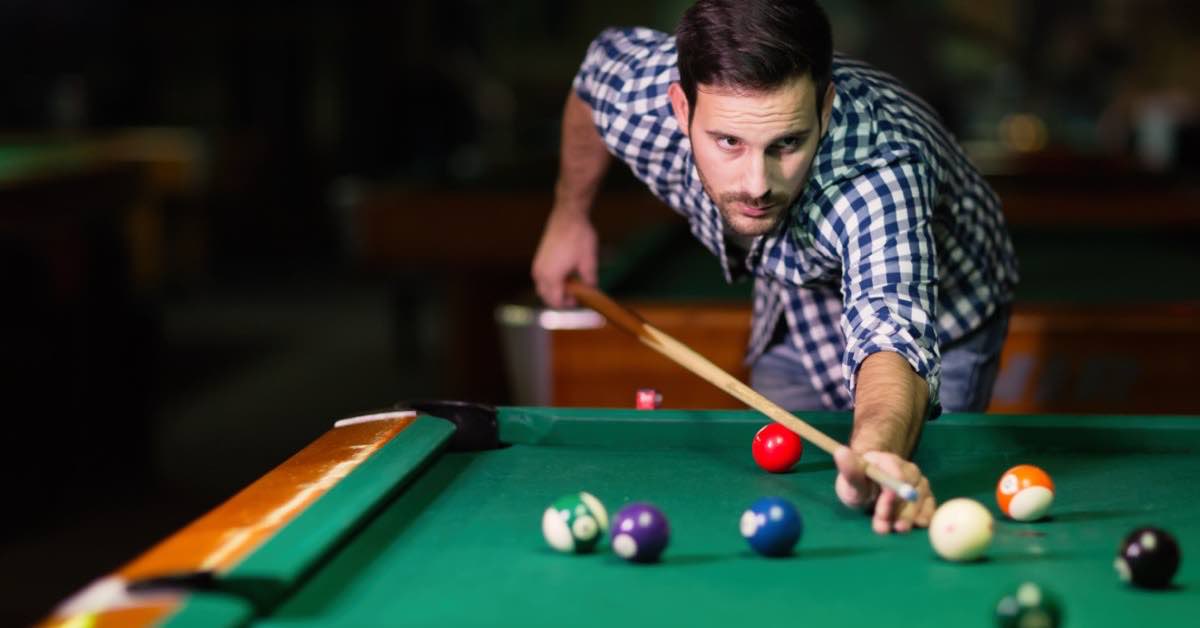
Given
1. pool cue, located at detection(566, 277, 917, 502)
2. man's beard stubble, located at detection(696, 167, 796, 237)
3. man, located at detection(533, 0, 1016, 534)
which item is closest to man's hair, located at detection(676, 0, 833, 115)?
man, located at detection(533, 0, 1016, 534)

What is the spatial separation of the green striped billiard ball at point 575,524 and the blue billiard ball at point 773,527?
0.14 m

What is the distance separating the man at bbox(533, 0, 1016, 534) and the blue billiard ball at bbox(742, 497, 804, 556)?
13 cm

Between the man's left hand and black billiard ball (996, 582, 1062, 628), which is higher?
black billiard ball (996, 582, 1062, 628)

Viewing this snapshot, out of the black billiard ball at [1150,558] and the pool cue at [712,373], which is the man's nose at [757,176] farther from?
the black billiard ball at [1150,558]

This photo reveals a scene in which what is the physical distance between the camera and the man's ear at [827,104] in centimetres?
175

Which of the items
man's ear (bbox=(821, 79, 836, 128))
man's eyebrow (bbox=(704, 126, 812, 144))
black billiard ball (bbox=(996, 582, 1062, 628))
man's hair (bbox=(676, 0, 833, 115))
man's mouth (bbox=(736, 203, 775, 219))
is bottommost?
black billiard ball (bbox=(996, 582, 1062, 628))

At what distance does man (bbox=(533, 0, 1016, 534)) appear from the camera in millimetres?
1650

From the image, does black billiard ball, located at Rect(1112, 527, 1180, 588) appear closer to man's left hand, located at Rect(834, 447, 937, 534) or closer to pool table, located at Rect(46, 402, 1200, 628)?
pool table, located at Rect(46, 402, 1200, 628)

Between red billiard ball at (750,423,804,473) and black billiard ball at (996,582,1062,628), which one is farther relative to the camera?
red billiard ball at (750,423,804,473)

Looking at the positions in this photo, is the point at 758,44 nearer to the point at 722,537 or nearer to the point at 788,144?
the point at 788,144

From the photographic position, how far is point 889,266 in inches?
67.1

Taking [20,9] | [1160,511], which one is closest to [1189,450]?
[1160,511]

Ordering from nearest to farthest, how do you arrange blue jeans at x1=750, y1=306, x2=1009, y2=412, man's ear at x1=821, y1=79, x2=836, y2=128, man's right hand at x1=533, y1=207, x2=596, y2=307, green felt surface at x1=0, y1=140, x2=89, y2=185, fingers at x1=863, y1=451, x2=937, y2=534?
fingers at x1=863, y1=451, x2=937, y2=534, man's ear at x1=821, y1=79, x2=836, y2=128, blue jeans at x1=750, y1=306, x2=1009, y2=412, man's right hand at x1=533, y1=207, x2=596, y2=307, green felt surface at x1=0, y1=140, x2=89, y2=185

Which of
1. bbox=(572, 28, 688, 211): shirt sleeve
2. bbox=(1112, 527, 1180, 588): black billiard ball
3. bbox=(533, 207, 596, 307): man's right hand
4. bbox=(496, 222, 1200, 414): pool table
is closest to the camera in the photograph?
bbox=(1112, 527, 1180, 588): black billiard ball
